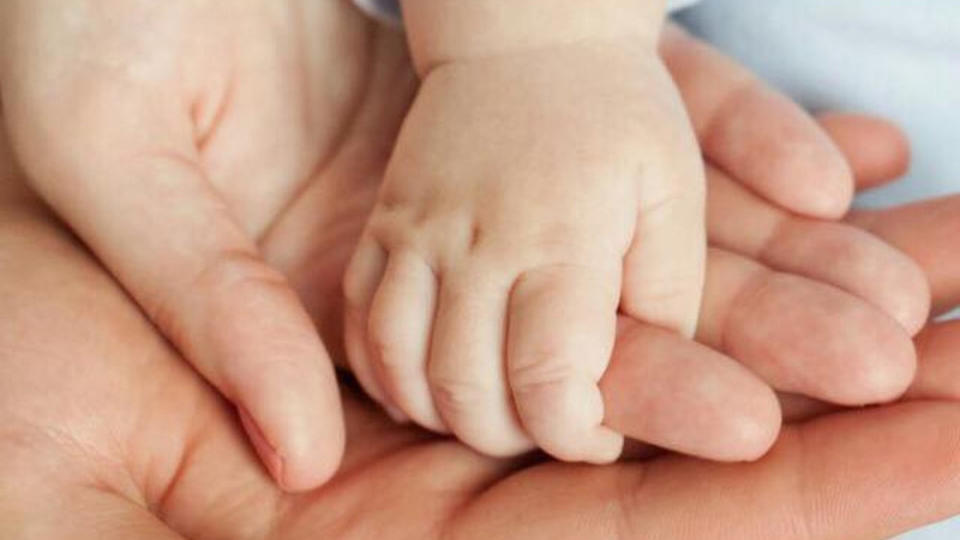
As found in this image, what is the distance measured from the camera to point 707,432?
0.59 meters

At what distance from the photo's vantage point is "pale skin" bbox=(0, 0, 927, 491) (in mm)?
620

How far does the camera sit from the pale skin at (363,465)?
59 centimetres

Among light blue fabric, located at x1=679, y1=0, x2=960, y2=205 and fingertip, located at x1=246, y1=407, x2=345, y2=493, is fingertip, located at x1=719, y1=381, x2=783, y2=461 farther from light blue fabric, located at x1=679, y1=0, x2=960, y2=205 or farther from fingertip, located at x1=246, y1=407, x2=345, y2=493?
light blue fabric, located at x1=679, y1=0, x2=960, y2=205

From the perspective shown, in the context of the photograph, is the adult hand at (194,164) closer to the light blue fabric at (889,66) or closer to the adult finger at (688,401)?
the adult finger at (688,401)

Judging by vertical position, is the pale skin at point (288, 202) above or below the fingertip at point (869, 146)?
above

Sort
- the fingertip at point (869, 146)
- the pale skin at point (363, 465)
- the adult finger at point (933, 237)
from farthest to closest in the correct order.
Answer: the fingertip at point (869, 146)
the adult finger at point (933, 237)
the pale skin at point (363, 465)

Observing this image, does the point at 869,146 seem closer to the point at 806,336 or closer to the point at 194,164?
the point at 806,336

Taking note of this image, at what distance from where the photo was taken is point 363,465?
67 centimetres

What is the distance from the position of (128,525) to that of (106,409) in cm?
8

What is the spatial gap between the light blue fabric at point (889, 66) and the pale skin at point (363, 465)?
0.67 feet

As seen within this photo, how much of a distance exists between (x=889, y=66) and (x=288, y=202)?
0.43 metres

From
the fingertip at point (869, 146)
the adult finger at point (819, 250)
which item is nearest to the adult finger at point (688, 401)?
the adult finger at point (819, 250)

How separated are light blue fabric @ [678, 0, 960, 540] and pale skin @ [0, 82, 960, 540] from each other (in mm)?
204

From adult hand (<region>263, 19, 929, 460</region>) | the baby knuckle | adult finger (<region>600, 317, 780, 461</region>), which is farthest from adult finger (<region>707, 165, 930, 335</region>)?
the baby knuckle
